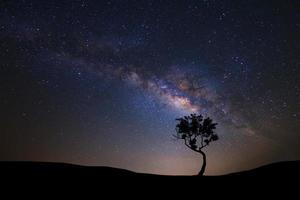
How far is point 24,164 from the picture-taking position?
23062 millimetres

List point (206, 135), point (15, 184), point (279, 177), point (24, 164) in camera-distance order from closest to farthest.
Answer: point (15, 184), point (279, 177), point (24, 164), point (206, 135)

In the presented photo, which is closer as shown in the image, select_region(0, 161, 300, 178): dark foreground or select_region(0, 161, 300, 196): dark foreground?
select_region(0, 161, 300, 196): dark foreground

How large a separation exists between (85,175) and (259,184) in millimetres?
12032

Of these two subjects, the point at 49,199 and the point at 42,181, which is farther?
the point at 42,181

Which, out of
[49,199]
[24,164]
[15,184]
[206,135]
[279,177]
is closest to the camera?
[49,199]

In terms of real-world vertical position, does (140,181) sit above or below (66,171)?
below

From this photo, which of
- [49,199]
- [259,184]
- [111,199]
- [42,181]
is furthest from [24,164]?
[259,184]

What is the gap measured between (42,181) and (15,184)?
1594 millimetres

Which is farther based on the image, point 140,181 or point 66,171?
point 66,171

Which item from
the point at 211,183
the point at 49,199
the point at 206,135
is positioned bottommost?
the point at 49,199

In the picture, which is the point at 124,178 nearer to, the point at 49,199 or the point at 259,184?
the point at 49,199

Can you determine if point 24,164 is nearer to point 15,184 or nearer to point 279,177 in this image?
point 15,184

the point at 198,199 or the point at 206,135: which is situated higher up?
the point at 206,135

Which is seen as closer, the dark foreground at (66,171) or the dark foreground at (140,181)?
the dark foreground at (140,181)
